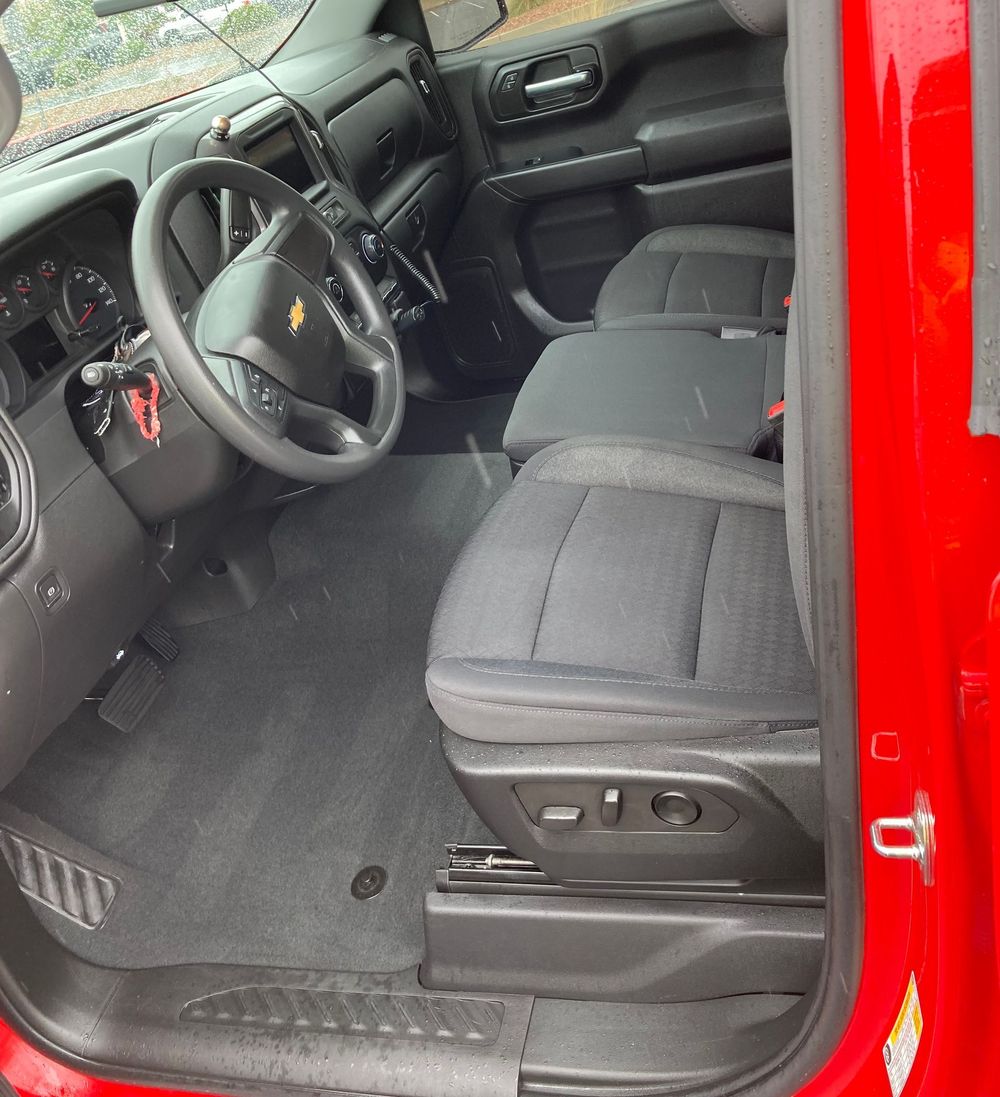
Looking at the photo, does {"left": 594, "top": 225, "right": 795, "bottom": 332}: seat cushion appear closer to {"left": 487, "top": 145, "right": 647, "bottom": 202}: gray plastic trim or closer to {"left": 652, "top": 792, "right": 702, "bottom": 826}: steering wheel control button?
{"left": 487, "top": 145, "right": 647, "bottom": 202}: gray plastic trim

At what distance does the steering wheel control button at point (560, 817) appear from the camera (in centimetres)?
106

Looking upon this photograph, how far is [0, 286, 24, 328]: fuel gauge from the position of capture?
1.32m

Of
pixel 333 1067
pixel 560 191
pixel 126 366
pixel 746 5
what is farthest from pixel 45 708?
pixel 560 191

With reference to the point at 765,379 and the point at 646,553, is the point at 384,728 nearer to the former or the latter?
the point at 646,553

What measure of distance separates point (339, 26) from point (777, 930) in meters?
2.15

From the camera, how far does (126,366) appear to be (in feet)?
4.18

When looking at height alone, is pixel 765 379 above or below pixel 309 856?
above

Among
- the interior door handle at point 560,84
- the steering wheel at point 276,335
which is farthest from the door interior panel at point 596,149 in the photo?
the steering wheel at point 276,335

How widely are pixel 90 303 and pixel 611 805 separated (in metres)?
1.03

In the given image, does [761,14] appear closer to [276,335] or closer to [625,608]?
[625,608]

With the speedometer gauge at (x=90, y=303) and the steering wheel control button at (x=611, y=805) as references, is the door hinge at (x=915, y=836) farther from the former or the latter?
the speedometer gauge at (x=90, y=303)

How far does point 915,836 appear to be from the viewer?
700mm

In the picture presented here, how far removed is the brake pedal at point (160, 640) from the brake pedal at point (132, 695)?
0.03 metres

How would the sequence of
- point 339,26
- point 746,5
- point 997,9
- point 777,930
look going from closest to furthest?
point 997,9, point 746,5, point 777,930, point 339,26
